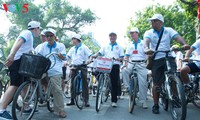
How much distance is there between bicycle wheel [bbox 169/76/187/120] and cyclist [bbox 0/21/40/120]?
2.67 m

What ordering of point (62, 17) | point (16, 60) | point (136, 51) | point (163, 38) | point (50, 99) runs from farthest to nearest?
point (62, 17) < point (136, 51) < point (50, 99) < point (163, 38) < point (16, 60)

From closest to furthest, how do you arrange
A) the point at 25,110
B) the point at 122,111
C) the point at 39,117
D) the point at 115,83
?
the point at 25,110 → the point at 39,117 → the point at 122,111 → the point at 115,83

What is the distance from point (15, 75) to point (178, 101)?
114 inches

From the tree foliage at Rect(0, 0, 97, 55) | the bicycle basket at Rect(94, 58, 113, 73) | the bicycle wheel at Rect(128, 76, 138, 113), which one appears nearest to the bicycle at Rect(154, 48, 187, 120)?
the bicycle wheel at Rect(128, 76, 138, 113)

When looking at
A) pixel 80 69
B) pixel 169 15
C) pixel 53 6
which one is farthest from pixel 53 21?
pixel 80 69

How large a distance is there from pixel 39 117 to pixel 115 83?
2.39 meters

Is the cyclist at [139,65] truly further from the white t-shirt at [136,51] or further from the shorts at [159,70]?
the shorts at [159,70]

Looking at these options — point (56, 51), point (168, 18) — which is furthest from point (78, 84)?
point (168, 18)

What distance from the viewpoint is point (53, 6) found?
4284cm

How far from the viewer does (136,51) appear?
8.00 metres

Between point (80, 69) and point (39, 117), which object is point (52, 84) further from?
point (80, 69)

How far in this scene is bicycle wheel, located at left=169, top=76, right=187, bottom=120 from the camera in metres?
4.79

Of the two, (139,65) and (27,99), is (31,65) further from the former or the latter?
(139,65)

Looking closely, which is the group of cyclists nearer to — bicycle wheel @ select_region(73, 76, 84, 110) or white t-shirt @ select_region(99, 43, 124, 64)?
white t-shirt @ select_region(99, 43, 124, 64)
